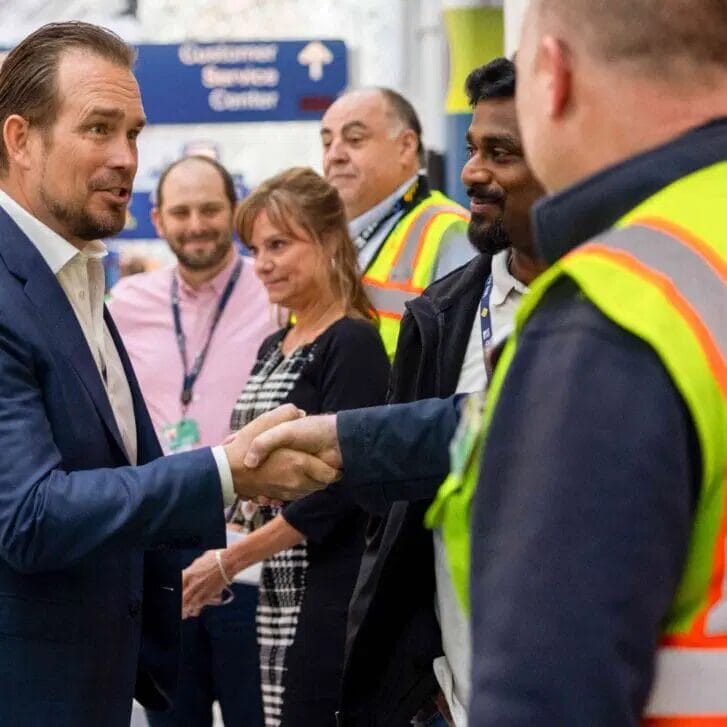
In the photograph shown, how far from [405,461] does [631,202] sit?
3.51ft

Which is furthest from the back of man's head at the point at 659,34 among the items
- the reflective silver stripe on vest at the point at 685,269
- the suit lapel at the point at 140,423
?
the suit lapel at the point at 140,423

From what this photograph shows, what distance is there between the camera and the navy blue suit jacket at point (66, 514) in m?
2.14

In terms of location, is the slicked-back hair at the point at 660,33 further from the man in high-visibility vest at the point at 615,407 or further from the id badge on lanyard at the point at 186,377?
the id badge on lanyard at the point at 186,377

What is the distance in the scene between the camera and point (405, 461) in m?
2.17

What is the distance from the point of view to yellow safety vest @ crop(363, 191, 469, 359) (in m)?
3.96

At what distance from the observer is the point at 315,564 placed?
3270mm

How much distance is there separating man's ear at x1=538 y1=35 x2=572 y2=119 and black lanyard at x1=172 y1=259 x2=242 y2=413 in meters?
3.36

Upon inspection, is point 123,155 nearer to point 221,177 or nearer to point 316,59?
point 221,177

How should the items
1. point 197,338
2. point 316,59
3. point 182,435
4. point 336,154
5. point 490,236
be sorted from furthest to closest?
1. point 316,59
2. point 336,154
3. point 197,338
4. point 182,435
5. point 490,236

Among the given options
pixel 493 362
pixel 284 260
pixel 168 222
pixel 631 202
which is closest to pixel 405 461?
pixel 493 362

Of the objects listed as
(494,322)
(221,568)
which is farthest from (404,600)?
(221,568)

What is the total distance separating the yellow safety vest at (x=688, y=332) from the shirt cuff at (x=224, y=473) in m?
1.15

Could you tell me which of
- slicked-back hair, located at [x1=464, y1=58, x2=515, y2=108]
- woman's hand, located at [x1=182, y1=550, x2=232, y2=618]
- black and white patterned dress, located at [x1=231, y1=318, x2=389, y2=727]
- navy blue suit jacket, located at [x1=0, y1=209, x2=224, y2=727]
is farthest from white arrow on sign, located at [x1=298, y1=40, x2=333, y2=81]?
navy blue suit jacket, located at [x1=0, y1=209, x2=224, y2=727]

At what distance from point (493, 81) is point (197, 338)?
84.4 inches
